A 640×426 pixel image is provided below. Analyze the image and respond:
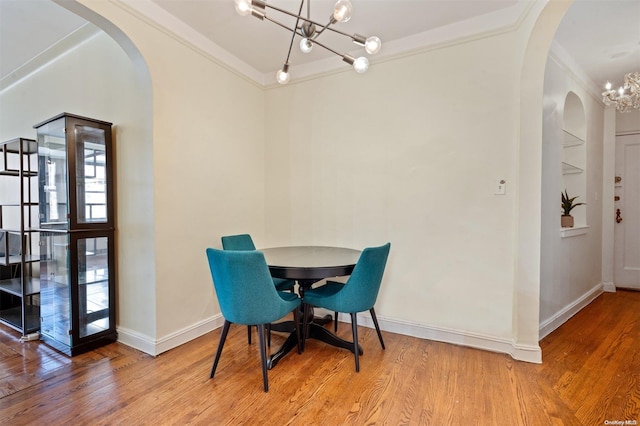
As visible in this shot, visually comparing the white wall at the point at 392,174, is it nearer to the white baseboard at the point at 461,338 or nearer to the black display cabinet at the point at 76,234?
the white baseboard at the point at 461,338

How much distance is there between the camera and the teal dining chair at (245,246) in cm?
262

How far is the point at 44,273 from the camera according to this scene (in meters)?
2.57

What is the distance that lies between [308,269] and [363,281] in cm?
40

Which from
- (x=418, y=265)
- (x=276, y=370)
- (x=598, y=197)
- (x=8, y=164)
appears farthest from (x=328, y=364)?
(x=598, y=197)

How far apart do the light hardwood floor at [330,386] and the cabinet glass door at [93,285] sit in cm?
23

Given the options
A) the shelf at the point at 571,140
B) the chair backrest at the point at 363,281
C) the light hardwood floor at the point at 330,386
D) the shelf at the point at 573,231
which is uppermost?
→ the shelf at the point at 571,140

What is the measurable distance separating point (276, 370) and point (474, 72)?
9.05ft

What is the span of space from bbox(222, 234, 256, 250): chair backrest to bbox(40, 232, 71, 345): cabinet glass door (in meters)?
1.18

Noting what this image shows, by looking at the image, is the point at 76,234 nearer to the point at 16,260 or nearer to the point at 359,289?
the point at 16,260

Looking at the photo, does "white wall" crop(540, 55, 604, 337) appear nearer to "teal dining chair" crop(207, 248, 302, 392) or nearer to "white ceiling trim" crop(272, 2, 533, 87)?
"white ceiling trim" crop(272, 2, 533, 87)

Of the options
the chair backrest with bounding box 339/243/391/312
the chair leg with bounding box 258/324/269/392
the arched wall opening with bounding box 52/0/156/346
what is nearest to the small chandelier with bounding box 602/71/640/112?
the chair backrest with bounding box 339/243/391/312

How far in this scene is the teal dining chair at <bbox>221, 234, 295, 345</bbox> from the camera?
2.62 meters

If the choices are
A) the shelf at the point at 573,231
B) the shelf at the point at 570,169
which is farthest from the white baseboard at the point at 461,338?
the shelf at the point at 570,169

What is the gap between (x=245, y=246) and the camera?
2926 mm
